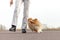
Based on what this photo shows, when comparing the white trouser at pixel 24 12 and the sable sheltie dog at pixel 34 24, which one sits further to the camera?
the sable sheltie dog at pixel 34 24

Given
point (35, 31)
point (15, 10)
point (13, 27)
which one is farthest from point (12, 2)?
point (35, 31)

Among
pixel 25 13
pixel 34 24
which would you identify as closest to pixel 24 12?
pixel 25 13

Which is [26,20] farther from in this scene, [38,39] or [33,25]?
[38,39]

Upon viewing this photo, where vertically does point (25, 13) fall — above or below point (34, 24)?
above

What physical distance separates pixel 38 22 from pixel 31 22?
26 cm

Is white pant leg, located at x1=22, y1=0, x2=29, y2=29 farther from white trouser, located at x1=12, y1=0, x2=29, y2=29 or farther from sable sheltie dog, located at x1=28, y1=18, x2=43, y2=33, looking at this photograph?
sable sheltie dog, located at x1=28, y1=18, x2=43, y2=33

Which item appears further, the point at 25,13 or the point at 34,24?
the point at 34,24

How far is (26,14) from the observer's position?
Result: 7.70m

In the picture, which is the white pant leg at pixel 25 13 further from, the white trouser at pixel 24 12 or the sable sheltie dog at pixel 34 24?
the sable sheltie dog at pixel 34 24

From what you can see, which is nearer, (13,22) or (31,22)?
(13,22)

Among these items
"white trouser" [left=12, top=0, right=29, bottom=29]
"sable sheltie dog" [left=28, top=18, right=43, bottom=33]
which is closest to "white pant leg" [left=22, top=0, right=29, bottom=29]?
"white trouser" [left=12, top=0, right=29, bottom=29]

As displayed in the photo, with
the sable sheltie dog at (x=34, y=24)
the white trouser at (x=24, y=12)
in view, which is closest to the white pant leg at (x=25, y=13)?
the white trouser at (x=24, y=12)

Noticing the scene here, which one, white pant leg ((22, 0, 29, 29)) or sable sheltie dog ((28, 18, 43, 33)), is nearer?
white pant leg ((22, 0, 29, 29))

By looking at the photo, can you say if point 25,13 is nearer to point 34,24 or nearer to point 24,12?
point 24,12
